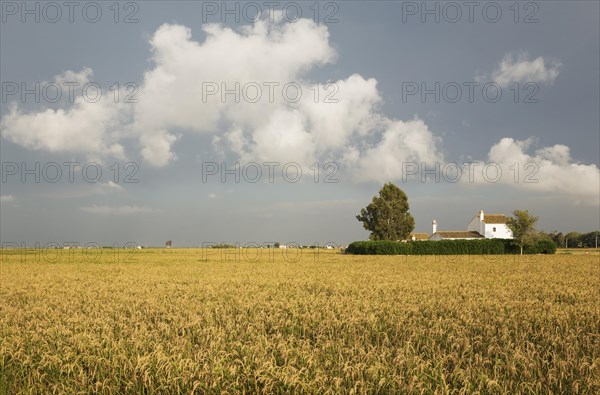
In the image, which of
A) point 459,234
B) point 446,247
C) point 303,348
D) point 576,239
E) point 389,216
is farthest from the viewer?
point 576,239

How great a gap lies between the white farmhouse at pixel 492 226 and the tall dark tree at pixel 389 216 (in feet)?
94.0

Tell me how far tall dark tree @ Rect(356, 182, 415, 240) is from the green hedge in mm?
16365

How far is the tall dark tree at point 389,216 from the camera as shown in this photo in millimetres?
86688

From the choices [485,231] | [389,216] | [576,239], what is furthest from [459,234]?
[576,239]

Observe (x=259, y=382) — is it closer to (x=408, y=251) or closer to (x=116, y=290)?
(x=116, y=290)

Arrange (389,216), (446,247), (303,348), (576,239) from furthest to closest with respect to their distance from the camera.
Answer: (576,239)
(389,216)
(446,247)
(303,348)

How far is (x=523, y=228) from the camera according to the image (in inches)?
2832

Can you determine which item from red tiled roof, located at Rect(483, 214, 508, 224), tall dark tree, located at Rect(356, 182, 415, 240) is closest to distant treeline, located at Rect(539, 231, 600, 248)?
red tiled roof, located at Rect(483, 214, 508, 224)

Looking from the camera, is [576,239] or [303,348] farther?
[576,239]

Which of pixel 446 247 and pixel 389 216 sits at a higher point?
pixel 389 216

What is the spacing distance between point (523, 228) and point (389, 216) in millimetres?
24173

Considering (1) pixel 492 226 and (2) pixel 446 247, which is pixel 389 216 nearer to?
(2) pixel 446 247

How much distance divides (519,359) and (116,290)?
16251 millimetres

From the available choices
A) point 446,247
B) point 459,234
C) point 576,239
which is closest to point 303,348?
point 446,247
